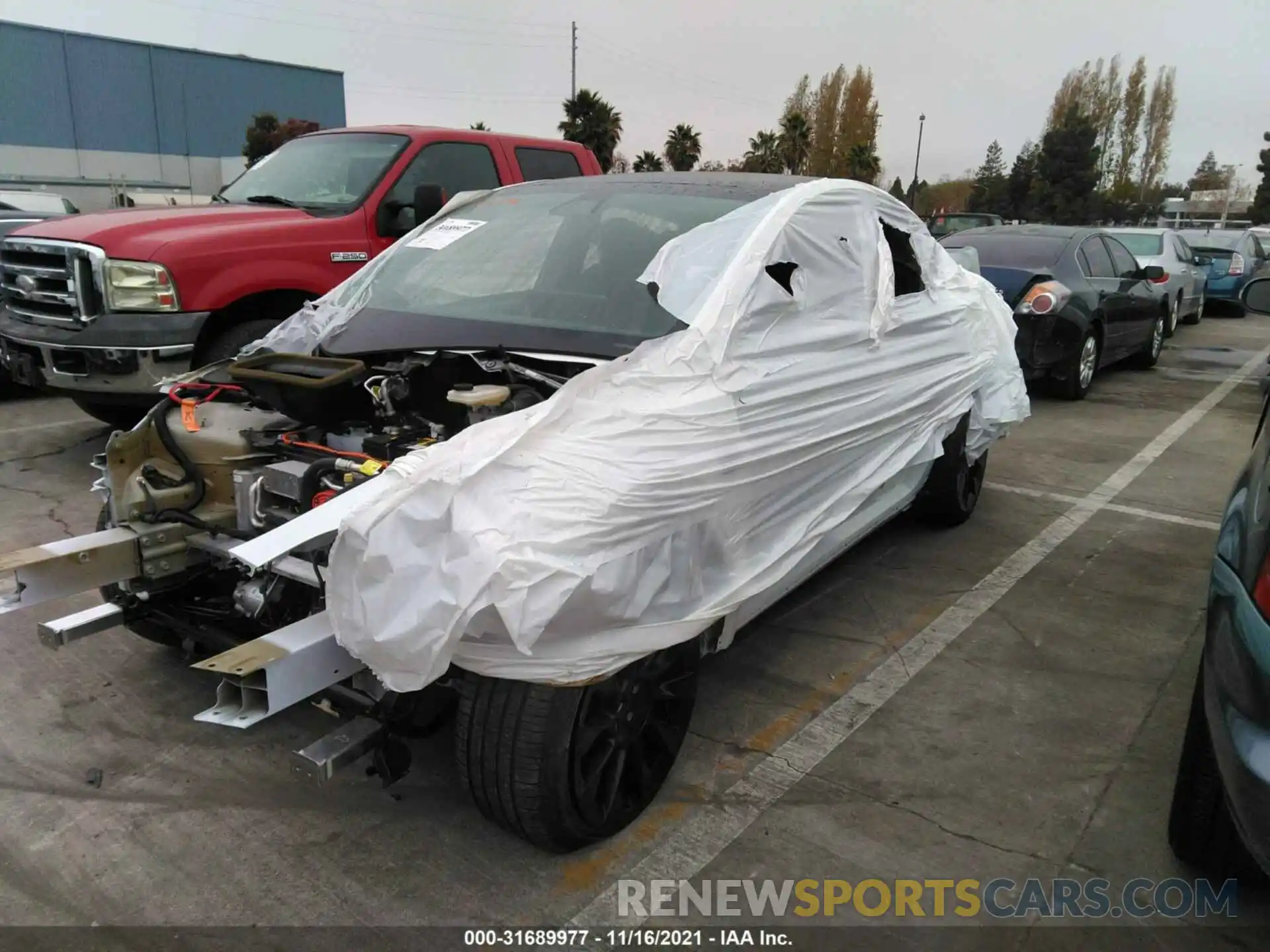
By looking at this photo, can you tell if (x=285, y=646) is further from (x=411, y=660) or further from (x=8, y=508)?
(x=8, y=508)

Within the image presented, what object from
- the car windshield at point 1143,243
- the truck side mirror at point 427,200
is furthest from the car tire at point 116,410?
the car windshield at point 1143,243

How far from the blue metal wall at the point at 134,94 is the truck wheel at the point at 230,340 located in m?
44.8

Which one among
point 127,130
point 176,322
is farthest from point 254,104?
point 176,322

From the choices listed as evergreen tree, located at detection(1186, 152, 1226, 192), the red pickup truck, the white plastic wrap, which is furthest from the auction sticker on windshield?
evergreen tree, located at detection(1186, 152, 1226, 192)

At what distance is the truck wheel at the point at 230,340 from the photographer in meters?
5.52

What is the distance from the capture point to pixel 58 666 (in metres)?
3.49

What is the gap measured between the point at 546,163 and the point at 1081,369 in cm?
556

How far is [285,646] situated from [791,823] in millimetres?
1539

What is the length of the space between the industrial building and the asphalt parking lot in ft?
133

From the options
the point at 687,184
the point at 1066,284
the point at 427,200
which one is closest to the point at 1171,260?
the point at 1066,284

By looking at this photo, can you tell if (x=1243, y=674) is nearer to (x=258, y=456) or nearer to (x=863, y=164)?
(x=258, y=456)

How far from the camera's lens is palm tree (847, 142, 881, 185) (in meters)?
54.8

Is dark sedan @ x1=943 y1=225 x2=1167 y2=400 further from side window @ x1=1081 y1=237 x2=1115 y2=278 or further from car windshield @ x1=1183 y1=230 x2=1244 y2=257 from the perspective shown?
car windshield @ x1=1183 y1=230 x2=1244 y2=257

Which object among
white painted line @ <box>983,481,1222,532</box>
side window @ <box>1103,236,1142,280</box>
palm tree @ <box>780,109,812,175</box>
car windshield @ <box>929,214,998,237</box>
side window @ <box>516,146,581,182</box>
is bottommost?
white painted line @ <box>983,481,1222,532</box>
